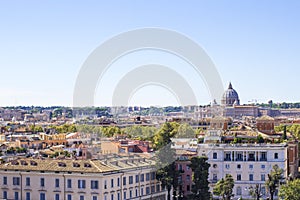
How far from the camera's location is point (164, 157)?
31.0 m

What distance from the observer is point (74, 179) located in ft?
89.2

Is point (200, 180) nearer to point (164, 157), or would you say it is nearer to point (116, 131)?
point (164, 157)

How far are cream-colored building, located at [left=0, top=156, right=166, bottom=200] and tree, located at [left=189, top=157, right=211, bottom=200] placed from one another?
95.5 inches

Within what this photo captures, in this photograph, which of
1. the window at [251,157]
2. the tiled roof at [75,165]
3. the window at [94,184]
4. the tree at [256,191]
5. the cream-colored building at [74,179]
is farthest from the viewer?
the window at [251,157]

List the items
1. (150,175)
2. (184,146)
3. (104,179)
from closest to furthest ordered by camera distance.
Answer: (104,179), (150,175), (184,146)

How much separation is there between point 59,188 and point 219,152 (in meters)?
11.0

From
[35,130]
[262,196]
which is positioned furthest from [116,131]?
[262,196]

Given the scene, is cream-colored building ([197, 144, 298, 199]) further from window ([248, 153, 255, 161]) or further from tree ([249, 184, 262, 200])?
tree ([249, 184, 262, 200])

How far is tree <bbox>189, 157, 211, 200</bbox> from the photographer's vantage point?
30.3 meters

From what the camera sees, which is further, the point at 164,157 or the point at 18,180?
the point at 164,157

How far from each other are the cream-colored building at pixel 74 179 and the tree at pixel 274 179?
6621mm

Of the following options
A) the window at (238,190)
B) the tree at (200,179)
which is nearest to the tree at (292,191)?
the tree at (200,179)

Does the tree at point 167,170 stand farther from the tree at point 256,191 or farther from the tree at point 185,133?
the tree at point 185,133

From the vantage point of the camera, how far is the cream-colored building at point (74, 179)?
26906mm
